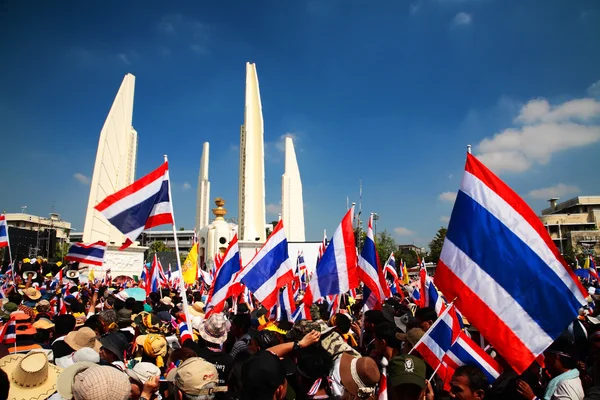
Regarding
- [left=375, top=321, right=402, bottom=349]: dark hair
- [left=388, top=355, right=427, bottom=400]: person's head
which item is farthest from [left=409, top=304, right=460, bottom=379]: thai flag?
[left=388, top=355, right=427, bottom=400]: person's head

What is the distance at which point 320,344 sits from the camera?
8.96 feet

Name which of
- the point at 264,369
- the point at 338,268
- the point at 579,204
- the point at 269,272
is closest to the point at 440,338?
the point at 264,369

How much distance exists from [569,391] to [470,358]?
69cm

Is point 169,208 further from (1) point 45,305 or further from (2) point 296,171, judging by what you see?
(2) point 296,171

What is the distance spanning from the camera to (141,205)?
18.2ft

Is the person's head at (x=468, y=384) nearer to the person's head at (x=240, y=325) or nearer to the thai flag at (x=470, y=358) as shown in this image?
the thai flag at (x=470, y=358)

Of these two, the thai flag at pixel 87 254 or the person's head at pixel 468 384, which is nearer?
the person's head at pixel 468 384

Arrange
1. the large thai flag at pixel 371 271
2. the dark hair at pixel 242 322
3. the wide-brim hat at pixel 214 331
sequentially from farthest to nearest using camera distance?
the large thai flag at pixel 371 271, the dark hair at pixel 242 322, the wide-brim hat at pixel 214 331

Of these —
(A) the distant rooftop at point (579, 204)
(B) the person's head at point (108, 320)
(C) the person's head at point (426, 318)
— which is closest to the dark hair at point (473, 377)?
(C) the person's head at point (426, 318)

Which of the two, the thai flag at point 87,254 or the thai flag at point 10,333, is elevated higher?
the thai flag at point 87,254

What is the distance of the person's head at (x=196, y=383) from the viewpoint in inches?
87.9

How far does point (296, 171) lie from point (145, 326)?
2917 centimetres

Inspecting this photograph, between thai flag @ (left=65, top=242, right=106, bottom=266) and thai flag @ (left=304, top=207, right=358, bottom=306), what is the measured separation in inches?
207

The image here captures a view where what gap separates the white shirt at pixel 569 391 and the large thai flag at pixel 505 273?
0.95ft
